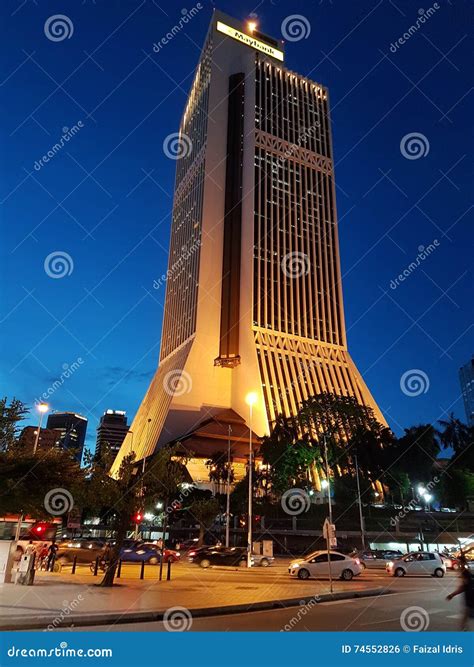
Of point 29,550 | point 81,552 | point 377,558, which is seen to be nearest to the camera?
point 29,550

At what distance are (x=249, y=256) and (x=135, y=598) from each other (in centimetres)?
7168

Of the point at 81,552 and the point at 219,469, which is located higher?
the point at 219,469

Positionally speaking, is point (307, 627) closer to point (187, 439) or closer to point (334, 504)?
point (334, 504)

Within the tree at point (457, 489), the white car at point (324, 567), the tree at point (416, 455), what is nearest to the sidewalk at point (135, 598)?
the white car at point (324, 567)

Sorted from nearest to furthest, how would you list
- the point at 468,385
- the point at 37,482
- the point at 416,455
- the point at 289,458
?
the point at 37,482, the point at 416,455, the point at 289,458, the point at 468,385

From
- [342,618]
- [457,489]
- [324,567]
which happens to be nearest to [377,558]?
[324,567]

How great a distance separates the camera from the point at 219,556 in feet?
101

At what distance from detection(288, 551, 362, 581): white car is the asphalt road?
7.85 meters

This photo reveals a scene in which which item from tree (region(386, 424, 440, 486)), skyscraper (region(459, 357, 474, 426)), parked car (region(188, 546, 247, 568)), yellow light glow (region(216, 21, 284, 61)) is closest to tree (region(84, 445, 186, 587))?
parked car (region(188, 546, 247, 568))

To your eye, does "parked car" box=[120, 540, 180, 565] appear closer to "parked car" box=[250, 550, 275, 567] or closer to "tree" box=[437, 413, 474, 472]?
"parked car" box=[250, 550, 275, 567]

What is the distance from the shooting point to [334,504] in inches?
2009

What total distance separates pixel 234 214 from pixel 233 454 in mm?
43642

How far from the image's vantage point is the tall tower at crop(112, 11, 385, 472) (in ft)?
253

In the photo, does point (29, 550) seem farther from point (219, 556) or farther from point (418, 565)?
point (418, 565)
